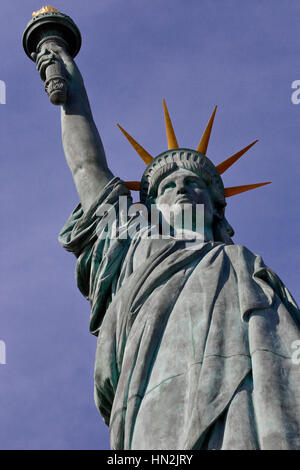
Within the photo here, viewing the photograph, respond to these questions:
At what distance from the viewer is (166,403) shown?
31.4 feet

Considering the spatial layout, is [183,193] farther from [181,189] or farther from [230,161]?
[230,161]

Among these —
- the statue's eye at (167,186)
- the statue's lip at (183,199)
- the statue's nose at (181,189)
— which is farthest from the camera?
the statue's eye at (167,186)

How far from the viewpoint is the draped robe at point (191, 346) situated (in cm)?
928

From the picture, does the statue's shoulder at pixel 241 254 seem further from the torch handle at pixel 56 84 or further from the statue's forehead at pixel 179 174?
the torch handle at pixel 56 84

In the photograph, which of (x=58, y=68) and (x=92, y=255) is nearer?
(x=92, y=255)

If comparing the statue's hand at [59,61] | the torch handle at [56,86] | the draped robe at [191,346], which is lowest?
the draped robe at [191,346]

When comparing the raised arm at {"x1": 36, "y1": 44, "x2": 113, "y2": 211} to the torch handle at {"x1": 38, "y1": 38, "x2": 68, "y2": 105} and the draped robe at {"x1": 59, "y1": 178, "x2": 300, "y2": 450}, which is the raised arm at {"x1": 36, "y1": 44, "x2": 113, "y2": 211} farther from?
the draped robe at {"x1": 59, "y1": 178, "x2": 300, "y2": 450}

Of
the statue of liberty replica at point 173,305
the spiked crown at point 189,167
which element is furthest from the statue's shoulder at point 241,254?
the spiked crown at point 189,167

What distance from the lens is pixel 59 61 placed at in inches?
543

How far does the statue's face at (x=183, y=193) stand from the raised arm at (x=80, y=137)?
569 mm

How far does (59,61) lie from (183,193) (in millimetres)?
Answer: 2413

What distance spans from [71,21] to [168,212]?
321 centimetres
